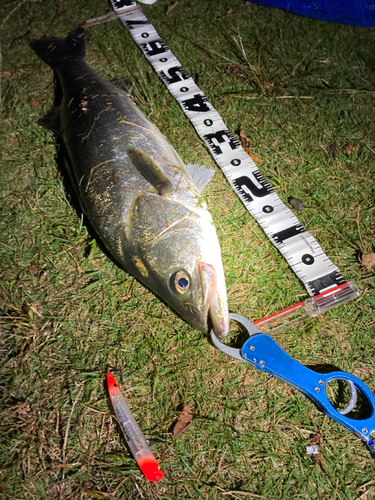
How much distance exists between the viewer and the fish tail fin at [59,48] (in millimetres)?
4062

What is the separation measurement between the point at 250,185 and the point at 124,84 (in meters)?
1.81

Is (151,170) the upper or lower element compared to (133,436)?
upper

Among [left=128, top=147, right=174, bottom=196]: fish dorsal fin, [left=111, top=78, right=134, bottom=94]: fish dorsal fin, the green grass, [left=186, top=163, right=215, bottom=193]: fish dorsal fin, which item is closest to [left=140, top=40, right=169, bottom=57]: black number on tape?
the green grass

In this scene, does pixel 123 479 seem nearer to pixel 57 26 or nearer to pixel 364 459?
pixel 364 459

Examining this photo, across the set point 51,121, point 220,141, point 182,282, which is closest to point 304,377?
point 182,282

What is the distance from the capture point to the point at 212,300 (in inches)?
105

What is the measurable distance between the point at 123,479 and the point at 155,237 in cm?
188

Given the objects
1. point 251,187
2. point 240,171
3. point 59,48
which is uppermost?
point 59,48

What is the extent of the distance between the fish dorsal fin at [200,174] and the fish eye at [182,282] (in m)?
1.06

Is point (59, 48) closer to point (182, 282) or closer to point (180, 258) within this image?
point (180, 258)

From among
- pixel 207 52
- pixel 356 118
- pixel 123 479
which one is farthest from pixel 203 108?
pixel 123 479

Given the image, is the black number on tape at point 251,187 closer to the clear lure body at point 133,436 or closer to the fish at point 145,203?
the fish at point 145,203

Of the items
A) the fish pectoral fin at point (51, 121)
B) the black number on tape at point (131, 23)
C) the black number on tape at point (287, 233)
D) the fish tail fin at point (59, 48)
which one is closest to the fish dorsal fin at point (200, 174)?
the black number on tape at point (287, 233)

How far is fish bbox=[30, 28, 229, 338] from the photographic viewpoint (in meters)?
2.68
